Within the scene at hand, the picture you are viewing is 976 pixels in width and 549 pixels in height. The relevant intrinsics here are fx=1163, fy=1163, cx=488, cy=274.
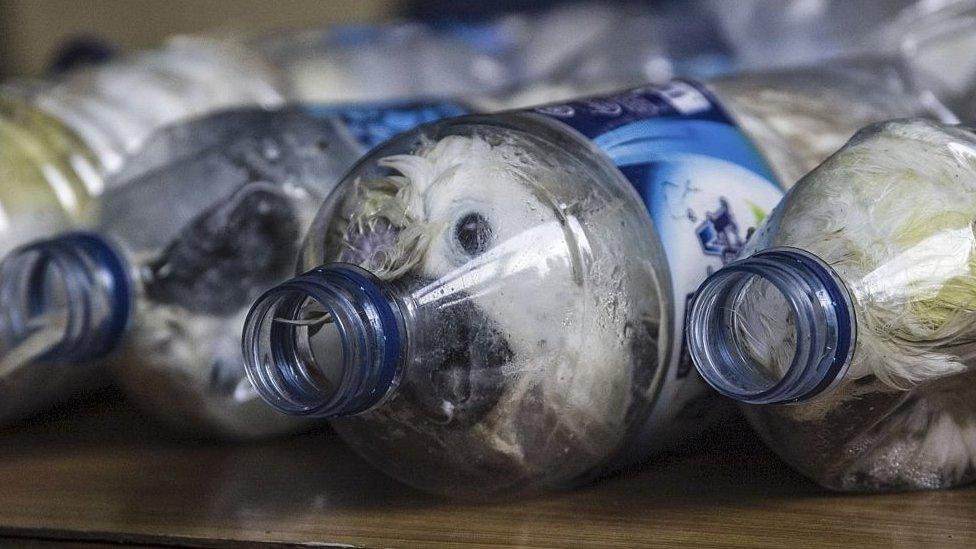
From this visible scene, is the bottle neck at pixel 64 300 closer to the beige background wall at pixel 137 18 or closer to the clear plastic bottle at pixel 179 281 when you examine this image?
the clear plastic bottle at pixel 179 281

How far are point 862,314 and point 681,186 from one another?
131 millimetres

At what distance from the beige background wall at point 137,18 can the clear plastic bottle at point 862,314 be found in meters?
1.28

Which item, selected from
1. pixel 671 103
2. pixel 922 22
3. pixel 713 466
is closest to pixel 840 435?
pixel 713 466

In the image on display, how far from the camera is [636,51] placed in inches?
43.9

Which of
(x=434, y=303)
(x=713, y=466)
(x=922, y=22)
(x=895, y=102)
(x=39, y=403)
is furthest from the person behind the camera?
(x=922, y=22)

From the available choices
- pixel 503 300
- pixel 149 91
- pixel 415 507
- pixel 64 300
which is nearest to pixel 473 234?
pixel 503 300

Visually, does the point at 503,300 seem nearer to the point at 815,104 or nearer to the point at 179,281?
the point at 179,281

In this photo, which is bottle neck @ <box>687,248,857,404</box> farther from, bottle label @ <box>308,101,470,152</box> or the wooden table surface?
bottle label @ <box>308,101,470,152</box>

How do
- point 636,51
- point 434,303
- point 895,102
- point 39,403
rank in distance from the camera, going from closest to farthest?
point 434,303
point 39,403
point 895,102
point 636,51

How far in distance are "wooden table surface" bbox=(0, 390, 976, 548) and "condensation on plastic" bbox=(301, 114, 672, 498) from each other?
2 centimetres

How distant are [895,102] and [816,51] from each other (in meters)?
0.25

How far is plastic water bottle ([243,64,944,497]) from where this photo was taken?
1.52 ft

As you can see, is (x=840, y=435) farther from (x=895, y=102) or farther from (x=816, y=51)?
(x=816, y=51)

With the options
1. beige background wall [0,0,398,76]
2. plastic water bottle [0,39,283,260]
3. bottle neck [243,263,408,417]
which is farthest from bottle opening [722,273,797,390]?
beige background wall [0,0,398,76]
